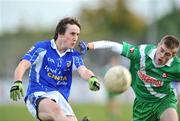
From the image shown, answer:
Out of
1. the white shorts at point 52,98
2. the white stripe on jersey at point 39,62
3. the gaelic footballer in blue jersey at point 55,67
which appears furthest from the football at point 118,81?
the white stripe on jersey at point 39,62

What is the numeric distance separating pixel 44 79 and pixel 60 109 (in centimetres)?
57

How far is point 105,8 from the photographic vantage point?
5003cm

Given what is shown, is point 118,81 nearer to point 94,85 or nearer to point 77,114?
point 94,85

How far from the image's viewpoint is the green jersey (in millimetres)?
9867

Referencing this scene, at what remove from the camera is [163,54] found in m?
9.50

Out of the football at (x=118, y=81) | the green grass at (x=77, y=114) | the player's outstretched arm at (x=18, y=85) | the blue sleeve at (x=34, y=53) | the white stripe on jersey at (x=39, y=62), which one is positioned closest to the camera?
the player's outstretched arm at (x=18, y=85)

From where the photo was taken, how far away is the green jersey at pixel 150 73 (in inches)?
388

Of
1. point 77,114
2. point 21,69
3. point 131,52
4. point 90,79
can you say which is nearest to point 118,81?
point 131,52

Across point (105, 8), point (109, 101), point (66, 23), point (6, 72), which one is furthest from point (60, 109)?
point (105, 8)

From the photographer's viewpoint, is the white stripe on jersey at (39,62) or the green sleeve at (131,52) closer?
the white stripe on jersey at (39,62)

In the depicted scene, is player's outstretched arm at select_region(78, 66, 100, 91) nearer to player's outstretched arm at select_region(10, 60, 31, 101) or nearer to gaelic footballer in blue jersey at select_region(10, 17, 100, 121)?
gaelic footballer in blue jersey at select_region(10, 17, 100, 121)

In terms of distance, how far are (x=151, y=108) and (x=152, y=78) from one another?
483 mm

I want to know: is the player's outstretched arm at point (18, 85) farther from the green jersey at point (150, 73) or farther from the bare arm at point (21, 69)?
the green jersey at point (150, 73)

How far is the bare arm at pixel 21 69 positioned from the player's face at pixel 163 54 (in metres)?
1.93
